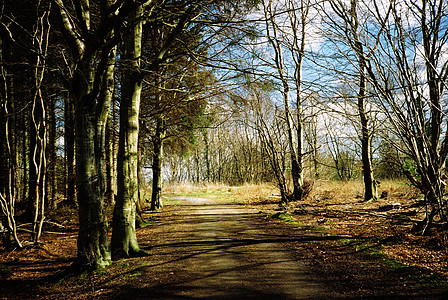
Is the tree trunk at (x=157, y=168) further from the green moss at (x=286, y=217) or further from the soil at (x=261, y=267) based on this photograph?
the green moss at (x=286, y=217)

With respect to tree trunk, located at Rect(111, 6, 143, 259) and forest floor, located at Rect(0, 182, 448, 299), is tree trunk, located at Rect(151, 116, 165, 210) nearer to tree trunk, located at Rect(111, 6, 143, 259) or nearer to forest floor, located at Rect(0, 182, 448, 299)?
forest floor, located at Rect(0, 182, 448, 299)

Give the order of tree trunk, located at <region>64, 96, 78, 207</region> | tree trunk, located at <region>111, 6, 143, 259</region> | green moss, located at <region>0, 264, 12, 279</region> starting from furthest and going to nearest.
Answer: tree trunk, located at <region>64, 96, 78, 207</region>, tree trunk, located at <region>111, 6, 143, 259</region>, green moss, located at <region>0, 264, 12, 279</region>

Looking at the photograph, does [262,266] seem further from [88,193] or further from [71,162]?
[71,162]

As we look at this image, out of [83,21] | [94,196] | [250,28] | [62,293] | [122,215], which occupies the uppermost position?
[250,28]

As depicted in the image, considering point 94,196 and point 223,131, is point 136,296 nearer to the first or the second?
point 94,196

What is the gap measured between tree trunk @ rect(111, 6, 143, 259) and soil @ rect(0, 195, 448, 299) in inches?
16.6

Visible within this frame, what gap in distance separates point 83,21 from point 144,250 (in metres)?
4.75

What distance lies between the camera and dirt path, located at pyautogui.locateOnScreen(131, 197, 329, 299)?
3.79 m

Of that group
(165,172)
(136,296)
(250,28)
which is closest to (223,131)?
(165,172)

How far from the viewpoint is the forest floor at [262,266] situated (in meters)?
3.79

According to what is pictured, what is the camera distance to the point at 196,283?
416cm

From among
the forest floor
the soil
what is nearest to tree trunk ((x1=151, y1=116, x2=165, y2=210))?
the forest floor

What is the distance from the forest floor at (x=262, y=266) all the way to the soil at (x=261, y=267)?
1 centimetres

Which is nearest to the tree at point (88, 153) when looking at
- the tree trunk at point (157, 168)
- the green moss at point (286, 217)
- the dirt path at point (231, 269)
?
the dirt path at point (231, 269)
